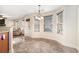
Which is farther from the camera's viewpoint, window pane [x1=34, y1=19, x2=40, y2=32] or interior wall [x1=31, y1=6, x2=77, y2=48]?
window pane [x1=34, y1=19, x2=40, y2=32]

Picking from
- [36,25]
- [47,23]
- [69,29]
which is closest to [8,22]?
[36,25]

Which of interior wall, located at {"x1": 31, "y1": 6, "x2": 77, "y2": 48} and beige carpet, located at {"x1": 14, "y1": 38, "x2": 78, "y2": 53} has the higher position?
interior wall, located at {"x1": 31, "y1": 6, "x2": 77, "y2": 48}

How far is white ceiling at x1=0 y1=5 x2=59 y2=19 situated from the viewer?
1394 mm

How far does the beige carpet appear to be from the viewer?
1.47 metres

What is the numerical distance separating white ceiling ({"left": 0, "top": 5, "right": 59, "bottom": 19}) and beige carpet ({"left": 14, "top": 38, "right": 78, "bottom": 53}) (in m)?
0.45

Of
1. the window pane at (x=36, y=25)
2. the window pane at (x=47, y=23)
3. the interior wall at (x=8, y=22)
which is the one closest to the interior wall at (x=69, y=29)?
the window pane at (x=47, y=23)

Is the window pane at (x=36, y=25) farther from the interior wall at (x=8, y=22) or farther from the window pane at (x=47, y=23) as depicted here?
the interior wall at (x=8, y=22)

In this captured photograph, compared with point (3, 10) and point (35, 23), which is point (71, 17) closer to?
point (35, 23)

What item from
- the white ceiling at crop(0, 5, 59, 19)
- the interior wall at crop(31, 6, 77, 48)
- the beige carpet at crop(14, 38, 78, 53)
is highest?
the white ceiling at crop(0, 5, 59, 19)

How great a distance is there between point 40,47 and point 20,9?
69cm

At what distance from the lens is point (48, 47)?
5.01ft

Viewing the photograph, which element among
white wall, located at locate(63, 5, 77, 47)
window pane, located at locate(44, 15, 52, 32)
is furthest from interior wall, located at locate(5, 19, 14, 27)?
white wall, located at locate(63, 5, 77, 47)

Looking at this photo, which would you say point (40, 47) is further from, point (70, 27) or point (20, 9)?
point (20, 9)

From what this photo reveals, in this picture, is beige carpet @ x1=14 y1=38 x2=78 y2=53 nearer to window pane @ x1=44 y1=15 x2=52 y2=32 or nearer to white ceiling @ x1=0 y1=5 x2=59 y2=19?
window pane @ x1=44 y1=15 x2=52 y2=32
